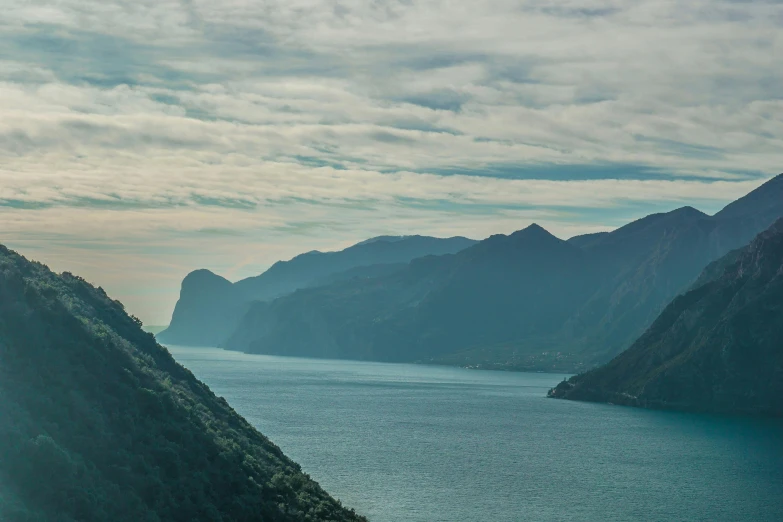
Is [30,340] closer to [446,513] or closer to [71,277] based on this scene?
[71,277]

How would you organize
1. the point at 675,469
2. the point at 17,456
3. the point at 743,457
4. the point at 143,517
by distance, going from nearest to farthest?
the point at 17,456, the point at 143,517, the point at 675,469, the point at 743,457

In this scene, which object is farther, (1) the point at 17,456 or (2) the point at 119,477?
(2) the point at 119,477

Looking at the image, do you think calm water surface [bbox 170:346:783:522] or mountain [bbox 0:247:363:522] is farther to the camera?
calm water surface [bbox 170:346:783:522]

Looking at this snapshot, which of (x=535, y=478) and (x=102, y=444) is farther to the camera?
(x=535, y=478)

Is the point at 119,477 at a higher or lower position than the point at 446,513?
higher

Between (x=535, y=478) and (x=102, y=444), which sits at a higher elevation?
(x=102, y=444)

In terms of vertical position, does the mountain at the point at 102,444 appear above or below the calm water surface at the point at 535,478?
above

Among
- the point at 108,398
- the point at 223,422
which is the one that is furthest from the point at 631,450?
the point at 108,398

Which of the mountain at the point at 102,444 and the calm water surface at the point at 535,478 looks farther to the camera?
the calm water surface at the point at 535,478
